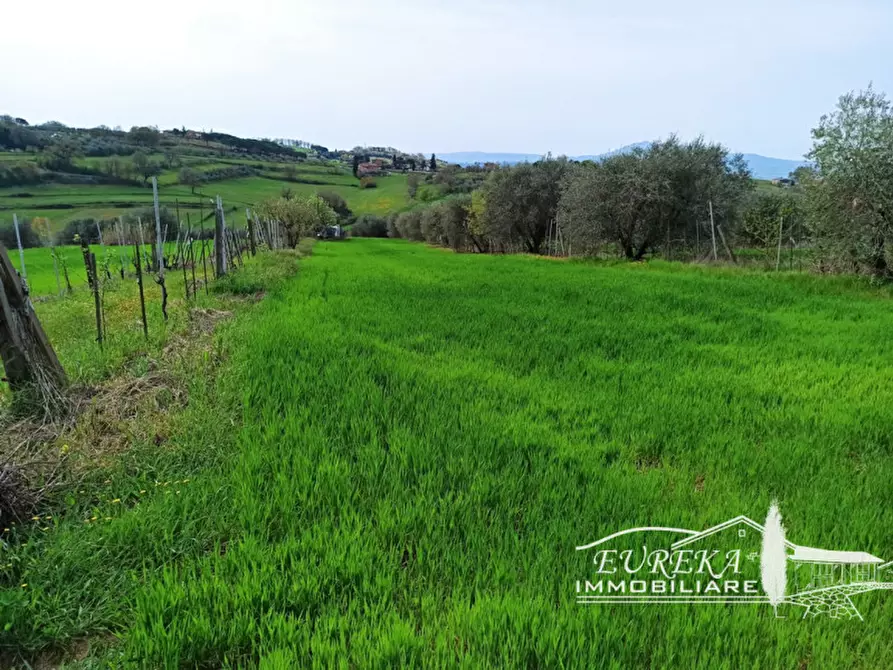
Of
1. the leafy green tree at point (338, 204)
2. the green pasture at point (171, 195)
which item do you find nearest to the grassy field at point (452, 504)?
the green pasture at point (171, 195)

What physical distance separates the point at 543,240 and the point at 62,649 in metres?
42.7

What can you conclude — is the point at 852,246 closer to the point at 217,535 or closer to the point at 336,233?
the point at 217,535

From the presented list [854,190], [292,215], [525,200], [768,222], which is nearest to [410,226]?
[292,215]

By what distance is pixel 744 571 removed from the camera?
2607 mm

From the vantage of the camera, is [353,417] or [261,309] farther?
[261,309]

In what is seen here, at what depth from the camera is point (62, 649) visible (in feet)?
7.64

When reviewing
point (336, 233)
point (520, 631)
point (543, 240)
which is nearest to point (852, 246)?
point (520, 631)

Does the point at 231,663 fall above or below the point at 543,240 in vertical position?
below

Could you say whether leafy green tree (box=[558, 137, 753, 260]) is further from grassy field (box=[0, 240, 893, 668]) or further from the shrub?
the shrub

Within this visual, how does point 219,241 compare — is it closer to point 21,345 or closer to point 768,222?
point 21,345

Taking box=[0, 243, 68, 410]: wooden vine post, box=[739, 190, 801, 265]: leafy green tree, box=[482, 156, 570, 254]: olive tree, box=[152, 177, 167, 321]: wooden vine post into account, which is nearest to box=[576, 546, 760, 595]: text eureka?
box=[0, 243, 68, 410]: wooden vine post
